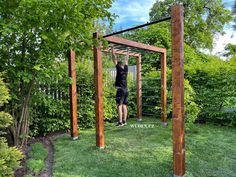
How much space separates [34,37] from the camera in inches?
111

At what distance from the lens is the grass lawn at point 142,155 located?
2.65 meters

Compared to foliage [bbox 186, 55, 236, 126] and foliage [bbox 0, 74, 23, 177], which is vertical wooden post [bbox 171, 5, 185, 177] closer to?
foliage [bbox 0, 74, 23, 177]

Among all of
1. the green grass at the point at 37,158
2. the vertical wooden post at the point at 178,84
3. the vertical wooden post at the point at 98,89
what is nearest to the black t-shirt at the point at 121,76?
the vertical wooden post at the point at 98,89

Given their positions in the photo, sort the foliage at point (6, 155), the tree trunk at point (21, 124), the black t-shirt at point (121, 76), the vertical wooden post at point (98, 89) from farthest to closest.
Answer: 1. the black t-shirt at point (121, 76)
2. the vertical wooden post at point (98, 89)
3. the tree trunk at point (21, 124)
4. the foliage at point (6, 155)

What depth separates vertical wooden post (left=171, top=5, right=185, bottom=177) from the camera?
2.43 meters

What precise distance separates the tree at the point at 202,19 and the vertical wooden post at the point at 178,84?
12388mm

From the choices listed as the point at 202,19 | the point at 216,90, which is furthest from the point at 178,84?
the point at 202,19

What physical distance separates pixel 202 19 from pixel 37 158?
14.8 metres

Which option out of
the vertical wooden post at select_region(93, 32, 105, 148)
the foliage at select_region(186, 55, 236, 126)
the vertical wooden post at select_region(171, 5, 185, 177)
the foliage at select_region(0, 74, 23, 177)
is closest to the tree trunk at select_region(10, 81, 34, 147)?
the foliage at select_region(0, 74, 23, 177)

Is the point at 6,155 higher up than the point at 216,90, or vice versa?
the point at 216,90

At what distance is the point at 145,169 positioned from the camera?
271cm

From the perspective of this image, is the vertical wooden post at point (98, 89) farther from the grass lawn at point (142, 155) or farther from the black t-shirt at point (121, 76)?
the black t-shirt at point (121, 76)

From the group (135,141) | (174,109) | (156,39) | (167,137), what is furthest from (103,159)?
(156,39)

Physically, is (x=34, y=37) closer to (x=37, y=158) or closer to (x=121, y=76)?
(x=37, y=158)
